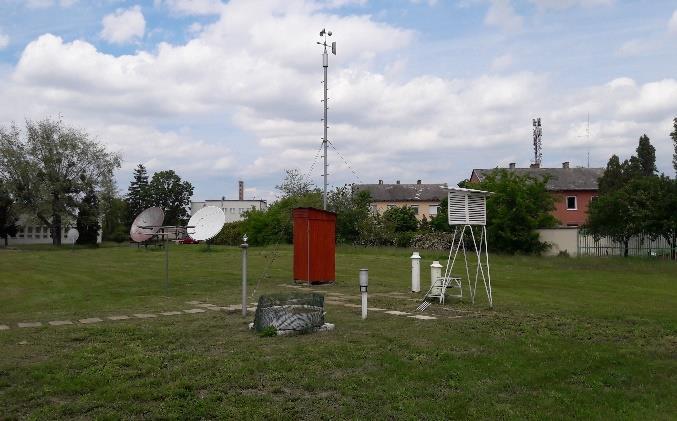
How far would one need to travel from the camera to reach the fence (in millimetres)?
30250

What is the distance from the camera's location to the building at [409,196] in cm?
7419

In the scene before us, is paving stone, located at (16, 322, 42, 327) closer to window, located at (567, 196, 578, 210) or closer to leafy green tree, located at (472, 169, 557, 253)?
leafy green tree, located at (472, 169, 557, 253)

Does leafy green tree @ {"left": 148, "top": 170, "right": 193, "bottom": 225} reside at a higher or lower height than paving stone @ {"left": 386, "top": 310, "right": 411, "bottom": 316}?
higher

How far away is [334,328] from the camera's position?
924cm

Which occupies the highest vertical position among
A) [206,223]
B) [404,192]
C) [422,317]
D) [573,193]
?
[404,192]

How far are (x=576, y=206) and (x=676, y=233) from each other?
1198 inches

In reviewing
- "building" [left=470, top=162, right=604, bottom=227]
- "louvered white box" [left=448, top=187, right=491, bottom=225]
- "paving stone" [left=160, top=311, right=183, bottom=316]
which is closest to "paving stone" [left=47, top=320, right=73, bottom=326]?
"paving stone" [left=160, top=311, right=183, bottom=316]

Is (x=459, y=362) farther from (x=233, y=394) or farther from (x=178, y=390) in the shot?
(x=178, y=390)

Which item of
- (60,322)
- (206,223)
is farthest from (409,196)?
(60,322)

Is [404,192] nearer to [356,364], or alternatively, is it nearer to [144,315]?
[144,315]

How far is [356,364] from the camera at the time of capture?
22.5 feet

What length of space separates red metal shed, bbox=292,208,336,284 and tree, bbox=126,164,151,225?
80153mm

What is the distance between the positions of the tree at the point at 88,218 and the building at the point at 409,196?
29.3m

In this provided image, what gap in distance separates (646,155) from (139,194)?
252ft
